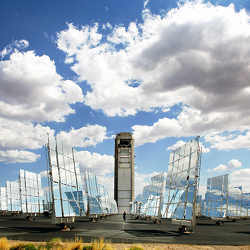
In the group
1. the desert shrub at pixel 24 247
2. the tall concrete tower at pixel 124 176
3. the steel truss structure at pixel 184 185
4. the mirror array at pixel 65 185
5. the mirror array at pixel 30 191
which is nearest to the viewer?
the desert shrub at pixel 24 247

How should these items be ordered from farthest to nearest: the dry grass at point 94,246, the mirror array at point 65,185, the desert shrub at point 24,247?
the mirror array at point 65,185 < the dry grass at point 94,246 < the desert shrub at point 24,247

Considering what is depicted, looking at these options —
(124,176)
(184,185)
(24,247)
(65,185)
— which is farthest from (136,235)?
(124,176)

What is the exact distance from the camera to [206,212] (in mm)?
55969

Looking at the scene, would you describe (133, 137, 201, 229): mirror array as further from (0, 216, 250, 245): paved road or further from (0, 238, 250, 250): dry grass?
(0, 238, 250, 250): dry grass

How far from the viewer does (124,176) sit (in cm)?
13038

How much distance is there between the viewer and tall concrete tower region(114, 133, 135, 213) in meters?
129

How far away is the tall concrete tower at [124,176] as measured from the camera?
128875mm

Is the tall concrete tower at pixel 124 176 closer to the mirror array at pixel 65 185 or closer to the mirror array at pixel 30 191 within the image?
the mirror array at pixel 30 191

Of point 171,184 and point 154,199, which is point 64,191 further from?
point 154,199

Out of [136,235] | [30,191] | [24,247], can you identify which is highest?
[24,247]

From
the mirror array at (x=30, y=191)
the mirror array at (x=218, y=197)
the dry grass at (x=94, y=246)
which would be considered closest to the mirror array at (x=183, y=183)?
the dry grass at (x=94, y=246)

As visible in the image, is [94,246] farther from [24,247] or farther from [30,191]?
[30,191]

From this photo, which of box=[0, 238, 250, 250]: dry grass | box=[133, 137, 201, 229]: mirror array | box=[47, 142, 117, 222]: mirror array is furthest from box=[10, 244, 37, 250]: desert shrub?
box=[133, 137, 201, 229]: mirror array

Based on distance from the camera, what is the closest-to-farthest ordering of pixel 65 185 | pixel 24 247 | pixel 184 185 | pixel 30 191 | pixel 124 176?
pixel 24 247 → pixel 184 185 → pixel 65 185 → pixel 30 191 → pixel 124 176
